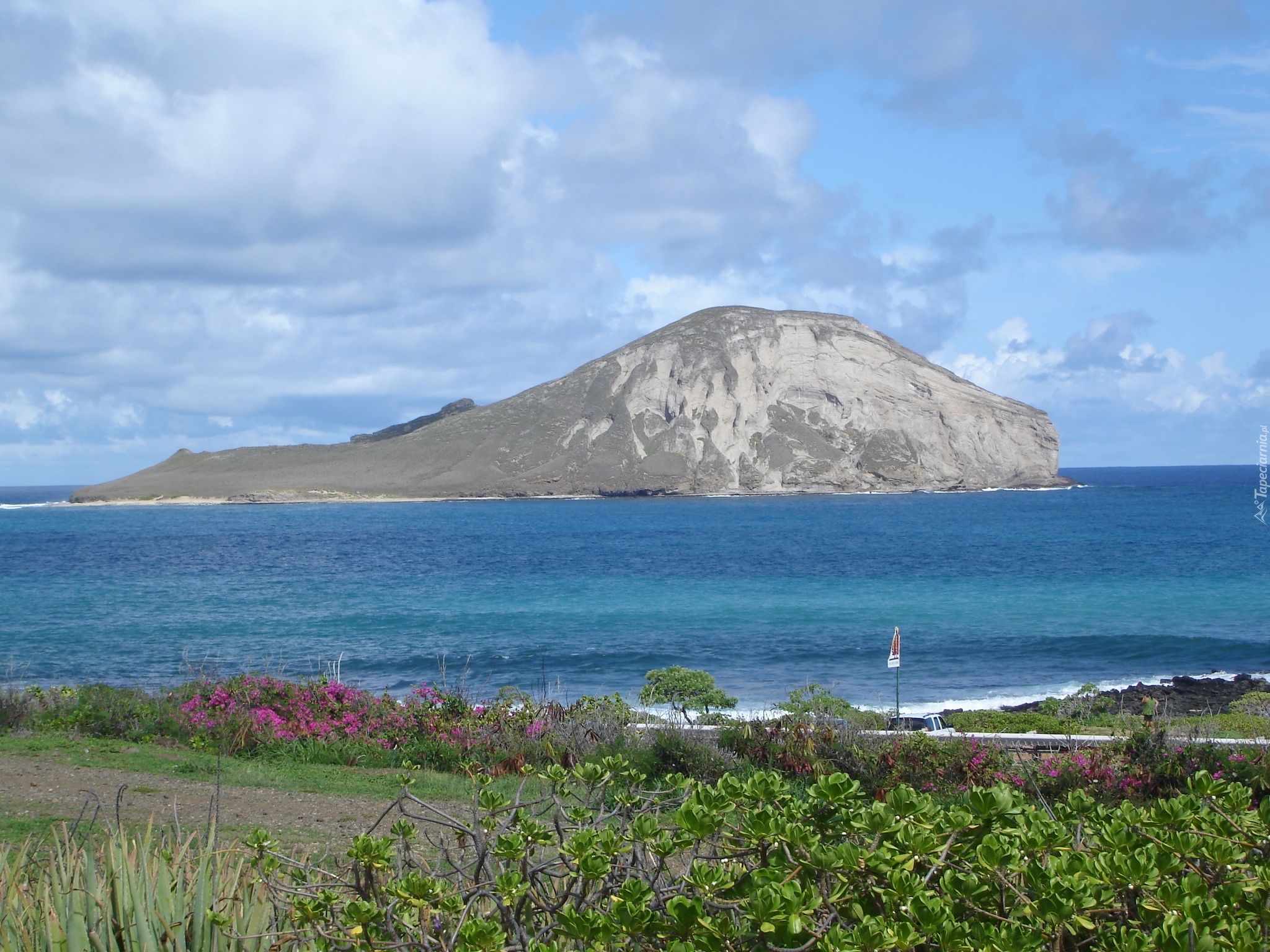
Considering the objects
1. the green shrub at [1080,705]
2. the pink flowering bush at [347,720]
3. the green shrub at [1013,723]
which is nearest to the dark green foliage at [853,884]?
the pink flowering bush at [347,720]

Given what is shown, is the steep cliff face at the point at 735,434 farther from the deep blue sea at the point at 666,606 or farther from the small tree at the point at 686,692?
the small tree at the point at 686,692

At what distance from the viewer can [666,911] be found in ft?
7.68

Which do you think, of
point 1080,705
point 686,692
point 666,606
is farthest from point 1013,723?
point 666,606

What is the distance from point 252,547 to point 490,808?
214 feet

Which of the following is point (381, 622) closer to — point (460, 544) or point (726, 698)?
point (726, 698)

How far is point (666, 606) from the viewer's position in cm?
3506

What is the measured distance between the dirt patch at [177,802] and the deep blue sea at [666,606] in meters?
11.3

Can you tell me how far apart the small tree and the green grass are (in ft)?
22.3

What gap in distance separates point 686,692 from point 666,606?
18.7m

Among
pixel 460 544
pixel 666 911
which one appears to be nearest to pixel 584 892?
pixel 666 911

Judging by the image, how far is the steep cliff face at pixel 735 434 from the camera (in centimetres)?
12138

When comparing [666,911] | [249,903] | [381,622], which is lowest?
[381,622]

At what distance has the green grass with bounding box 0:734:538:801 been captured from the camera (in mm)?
9000

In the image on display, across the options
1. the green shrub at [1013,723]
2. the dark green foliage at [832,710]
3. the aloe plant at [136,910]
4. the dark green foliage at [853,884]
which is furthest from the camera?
the green shrub at [1013,723]
